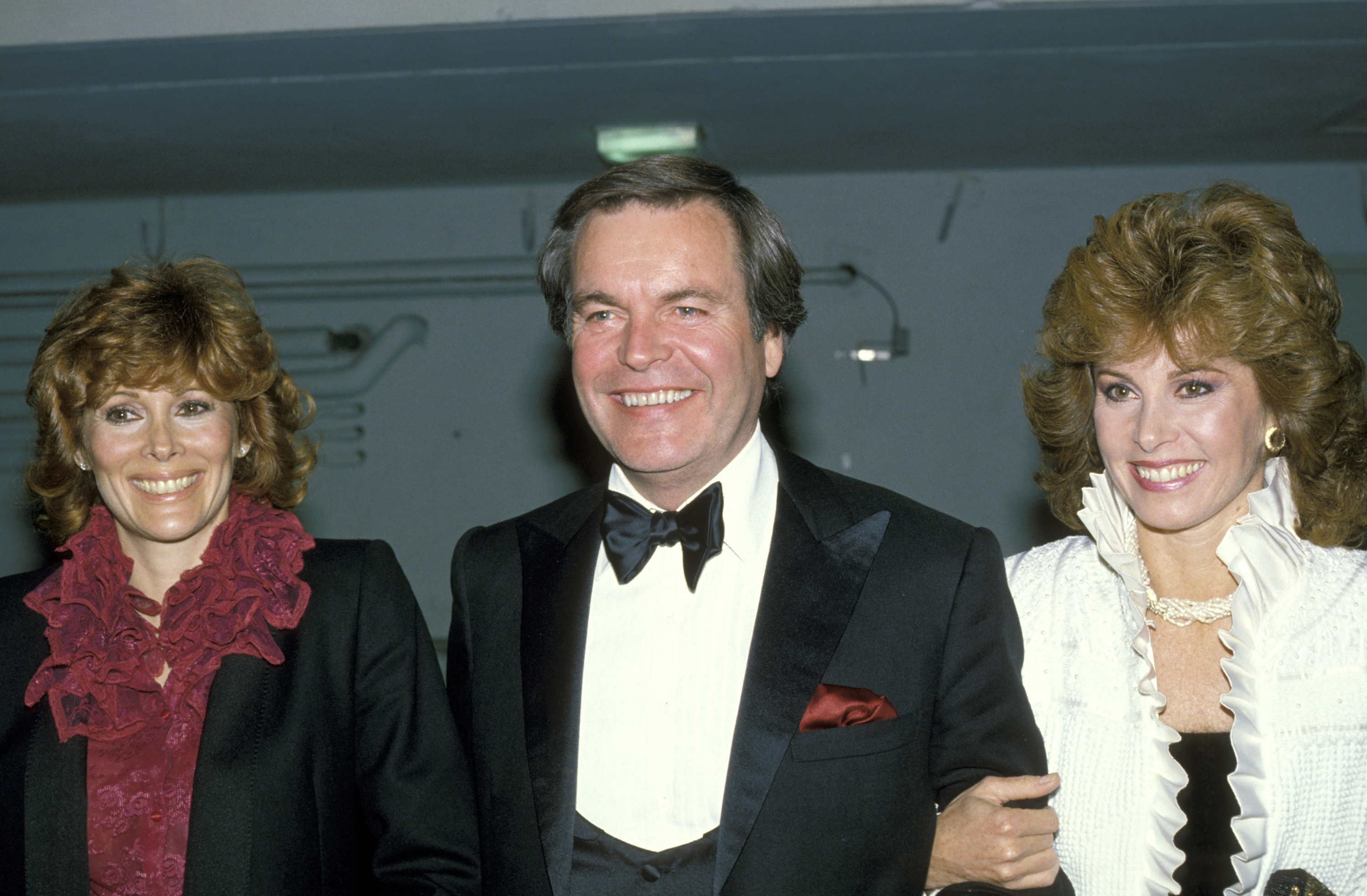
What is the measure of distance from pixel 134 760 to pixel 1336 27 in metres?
3.42

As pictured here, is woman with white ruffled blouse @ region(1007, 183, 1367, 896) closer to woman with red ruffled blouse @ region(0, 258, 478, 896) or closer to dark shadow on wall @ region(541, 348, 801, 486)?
woman with red ruffled blouse @ region(0, 258, 478, 896)

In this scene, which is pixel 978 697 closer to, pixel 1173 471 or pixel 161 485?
pixel 1173 471

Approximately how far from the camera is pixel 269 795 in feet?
6.00

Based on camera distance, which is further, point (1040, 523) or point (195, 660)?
point (1040, 523)

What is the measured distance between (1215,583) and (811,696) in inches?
35.4

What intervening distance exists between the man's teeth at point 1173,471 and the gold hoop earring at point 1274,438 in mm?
169

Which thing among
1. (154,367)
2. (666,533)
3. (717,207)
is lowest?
(666,533)

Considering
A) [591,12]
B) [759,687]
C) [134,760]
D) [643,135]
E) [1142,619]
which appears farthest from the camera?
[643,135]

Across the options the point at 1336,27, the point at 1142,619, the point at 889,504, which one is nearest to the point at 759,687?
the point at 889,504

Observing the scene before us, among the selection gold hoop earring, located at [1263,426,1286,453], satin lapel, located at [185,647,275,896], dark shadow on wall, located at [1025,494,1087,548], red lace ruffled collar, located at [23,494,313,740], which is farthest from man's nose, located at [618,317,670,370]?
dark shadow on wall, located at [1025,494,1087,548]

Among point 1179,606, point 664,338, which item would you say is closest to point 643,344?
point 664,338

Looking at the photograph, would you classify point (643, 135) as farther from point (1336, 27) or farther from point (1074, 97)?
point (1336, 27)

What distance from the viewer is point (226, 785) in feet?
5.95

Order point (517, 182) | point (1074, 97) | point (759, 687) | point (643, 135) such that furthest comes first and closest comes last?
point (517, 182), point (643, 135), point (1074, 97), point (759, 687)
